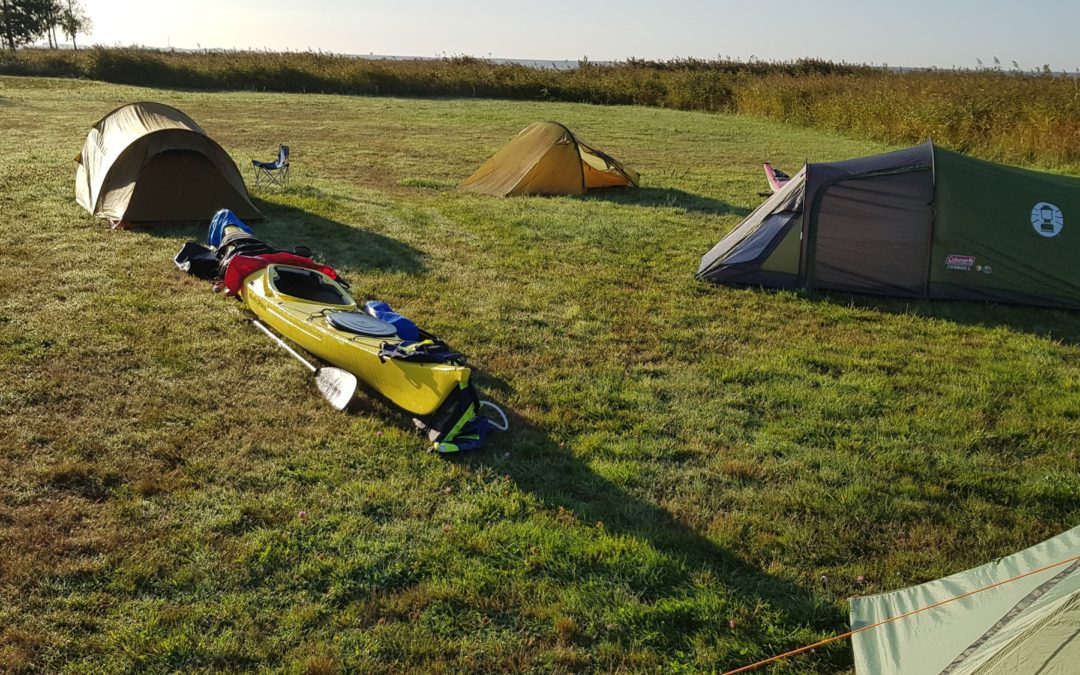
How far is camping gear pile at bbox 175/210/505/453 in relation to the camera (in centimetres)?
491

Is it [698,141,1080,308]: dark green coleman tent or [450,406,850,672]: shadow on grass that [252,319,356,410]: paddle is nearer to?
[450,406,850,672]: shadow on grass

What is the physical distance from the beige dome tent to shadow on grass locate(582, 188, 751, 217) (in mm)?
5360

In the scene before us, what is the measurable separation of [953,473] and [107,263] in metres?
7.90

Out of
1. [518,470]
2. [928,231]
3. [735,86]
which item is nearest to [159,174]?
[518,470]

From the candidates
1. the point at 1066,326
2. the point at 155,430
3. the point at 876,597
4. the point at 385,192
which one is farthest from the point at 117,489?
the point at 385,192

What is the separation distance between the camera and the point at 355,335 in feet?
18.3

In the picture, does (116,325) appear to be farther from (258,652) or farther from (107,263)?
(258,652)

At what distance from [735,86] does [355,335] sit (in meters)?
26.6

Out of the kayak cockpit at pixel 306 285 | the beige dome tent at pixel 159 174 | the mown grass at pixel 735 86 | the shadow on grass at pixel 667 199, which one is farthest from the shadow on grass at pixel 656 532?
the mown grass at pixel 735 86

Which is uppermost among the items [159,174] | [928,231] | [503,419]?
[159,174]

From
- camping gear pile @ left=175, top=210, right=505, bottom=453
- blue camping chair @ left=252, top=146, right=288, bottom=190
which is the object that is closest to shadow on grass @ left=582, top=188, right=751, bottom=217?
blue camping chair @ left=252, top=146, right=288, bottom=190

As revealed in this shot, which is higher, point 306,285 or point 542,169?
point 542,169

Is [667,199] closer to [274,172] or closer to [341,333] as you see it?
[274,172]

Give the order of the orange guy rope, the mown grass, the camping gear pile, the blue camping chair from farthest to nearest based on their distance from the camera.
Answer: the mown grass → the blue camping chair → the camping gear pile → the orange guy rope
